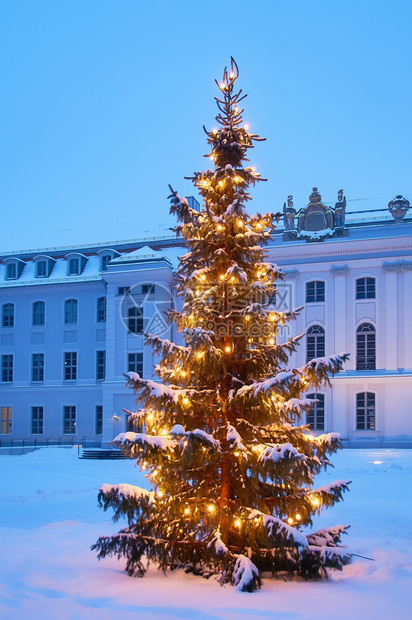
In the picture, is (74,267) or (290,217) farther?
(74,267)

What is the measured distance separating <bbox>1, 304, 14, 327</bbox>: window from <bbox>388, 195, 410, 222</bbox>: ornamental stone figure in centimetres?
2336

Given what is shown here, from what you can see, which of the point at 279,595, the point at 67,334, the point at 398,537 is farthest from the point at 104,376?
the point at 279,595

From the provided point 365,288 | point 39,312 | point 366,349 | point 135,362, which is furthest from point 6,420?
point 365,288

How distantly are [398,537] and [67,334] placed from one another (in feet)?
94.3

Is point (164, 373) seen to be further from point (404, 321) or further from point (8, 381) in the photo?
point (8, 381)

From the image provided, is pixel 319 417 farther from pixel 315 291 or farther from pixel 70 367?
pixel 70 367

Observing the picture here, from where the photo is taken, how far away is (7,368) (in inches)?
1465

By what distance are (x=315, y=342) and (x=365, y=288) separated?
378 centimetres

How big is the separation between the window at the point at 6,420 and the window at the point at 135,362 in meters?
9.12

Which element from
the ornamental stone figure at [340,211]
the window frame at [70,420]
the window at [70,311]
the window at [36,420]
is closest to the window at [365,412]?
the ornamental stone figure at [340,211]

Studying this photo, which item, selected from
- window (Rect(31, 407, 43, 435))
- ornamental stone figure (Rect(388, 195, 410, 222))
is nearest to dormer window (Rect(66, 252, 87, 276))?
window (Rect(31, 407, 43, 435))

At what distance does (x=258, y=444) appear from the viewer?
7.74 m

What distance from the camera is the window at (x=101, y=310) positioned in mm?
35562

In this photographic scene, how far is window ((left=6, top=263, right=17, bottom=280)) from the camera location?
Answer: 126ft
